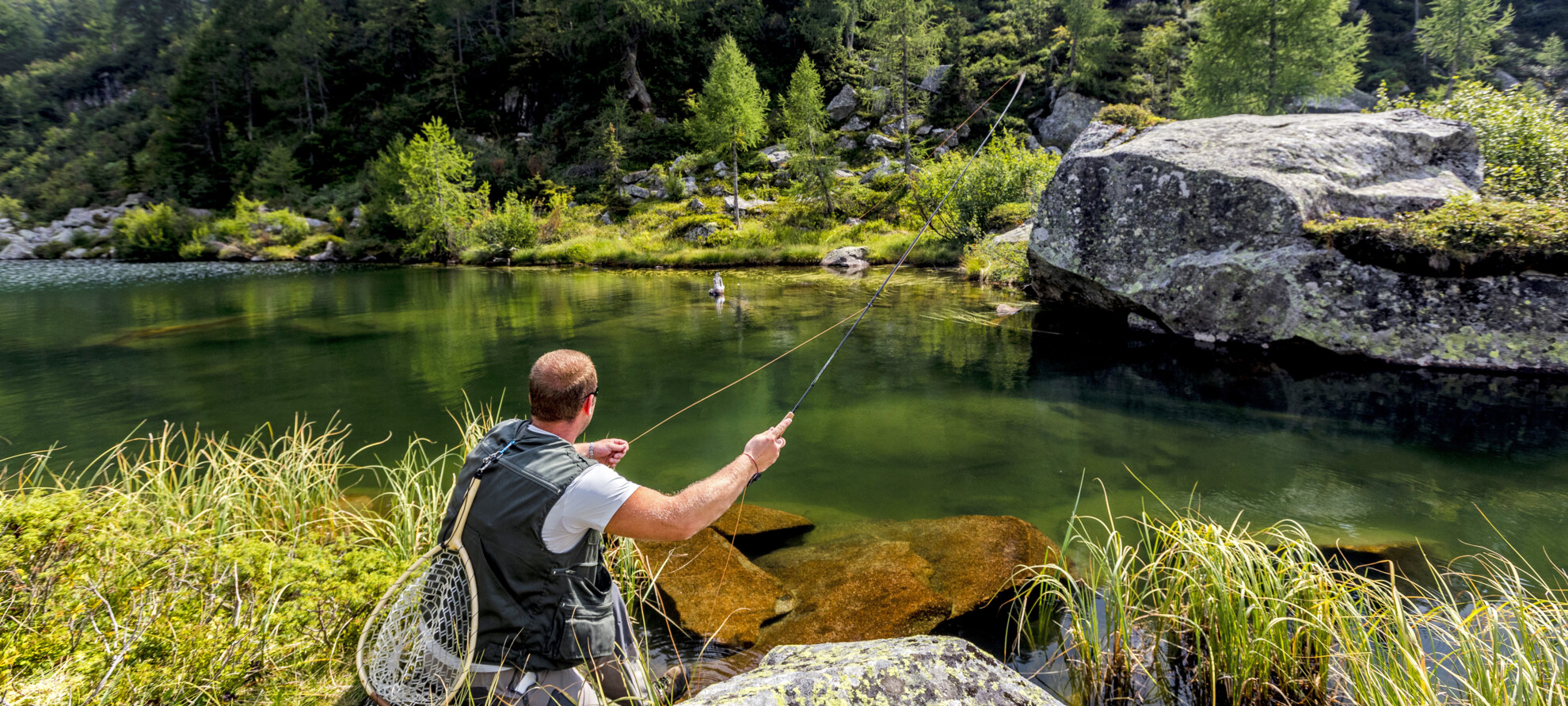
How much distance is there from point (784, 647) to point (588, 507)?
5.07 feet

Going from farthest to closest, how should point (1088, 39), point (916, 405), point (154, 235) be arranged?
point (1088, 39) → point (154, 235) → point (916, 405)

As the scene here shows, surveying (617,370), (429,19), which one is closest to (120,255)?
(429,19)

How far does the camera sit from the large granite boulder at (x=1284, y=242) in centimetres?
922

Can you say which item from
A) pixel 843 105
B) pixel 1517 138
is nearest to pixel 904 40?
pixel 843 105

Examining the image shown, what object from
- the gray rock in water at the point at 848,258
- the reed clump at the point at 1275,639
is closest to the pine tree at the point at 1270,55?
the gray rock in water at the point at 848,258

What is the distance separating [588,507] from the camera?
2.44 meters

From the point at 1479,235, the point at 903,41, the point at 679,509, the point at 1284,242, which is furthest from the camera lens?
the point at 903,41

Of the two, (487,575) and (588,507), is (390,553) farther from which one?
(588,507)

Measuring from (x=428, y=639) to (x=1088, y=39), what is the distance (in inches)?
2174

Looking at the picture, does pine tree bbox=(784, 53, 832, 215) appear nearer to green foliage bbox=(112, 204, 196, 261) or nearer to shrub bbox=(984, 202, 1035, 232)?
shrub bbox=(984, 202, 1035, 232)

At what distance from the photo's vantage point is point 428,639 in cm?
264

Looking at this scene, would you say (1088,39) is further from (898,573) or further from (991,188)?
(898,573)

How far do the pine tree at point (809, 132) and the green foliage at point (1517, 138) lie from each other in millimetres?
26427

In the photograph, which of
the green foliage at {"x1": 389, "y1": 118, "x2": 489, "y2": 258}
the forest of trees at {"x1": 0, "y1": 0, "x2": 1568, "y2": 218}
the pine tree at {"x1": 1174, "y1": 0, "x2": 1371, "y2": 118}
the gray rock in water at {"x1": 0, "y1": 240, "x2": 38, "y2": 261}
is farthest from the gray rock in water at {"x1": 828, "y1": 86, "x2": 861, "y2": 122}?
the gray rock in water at {"x1": 0, "y1": 240, "x2": 38, "y2": 261}
